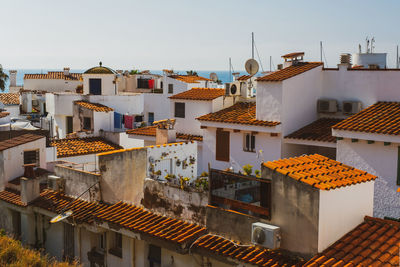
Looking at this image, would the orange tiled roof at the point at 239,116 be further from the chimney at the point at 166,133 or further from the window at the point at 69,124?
the window at the point at 69,124

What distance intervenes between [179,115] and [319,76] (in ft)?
29.3

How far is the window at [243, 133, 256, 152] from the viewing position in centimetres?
2359

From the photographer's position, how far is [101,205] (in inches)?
680

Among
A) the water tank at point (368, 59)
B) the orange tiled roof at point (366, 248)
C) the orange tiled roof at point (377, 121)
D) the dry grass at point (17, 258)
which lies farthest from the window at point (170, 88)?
the orange tiled roof at point (366, 248)

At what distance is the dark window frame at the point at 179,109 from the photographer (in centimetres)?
2939

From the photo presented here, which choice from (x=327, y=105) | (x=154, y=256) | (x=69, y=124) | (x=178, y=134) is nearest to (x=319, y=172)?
(x=154, y=256)

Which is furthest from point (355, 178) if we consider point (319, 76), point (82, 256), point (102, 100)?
point (102, 100)

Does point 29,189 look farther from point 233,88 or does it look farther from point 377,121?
point 377,121

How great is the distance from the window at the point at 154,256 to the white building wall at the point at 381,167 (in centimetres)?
795

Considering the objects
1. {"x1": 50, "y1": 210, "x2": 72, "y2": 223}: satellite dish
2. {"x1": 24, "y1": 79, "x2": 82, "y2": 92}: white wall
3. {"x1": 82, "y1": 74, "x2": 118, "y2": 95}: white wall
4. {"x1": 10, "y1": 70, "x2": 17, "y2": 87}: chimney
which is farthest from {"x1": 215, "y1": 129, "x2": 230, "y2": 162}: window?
{"x1": 10, "y1": 70, "x2": 17, "y2": 87}: chimney

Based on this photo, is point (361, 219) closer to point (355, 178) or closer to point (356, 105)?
point (355, 178)

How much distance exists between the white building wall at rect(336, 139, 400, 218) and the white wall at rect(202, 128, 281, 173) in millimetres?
4645

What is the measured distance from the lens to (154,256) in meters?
15.2

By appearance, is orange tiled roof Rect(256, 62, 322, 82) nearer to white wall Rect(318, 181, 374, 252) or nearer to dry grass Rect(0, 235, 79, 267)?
white wall Rect(318, 181, 374, 252)
